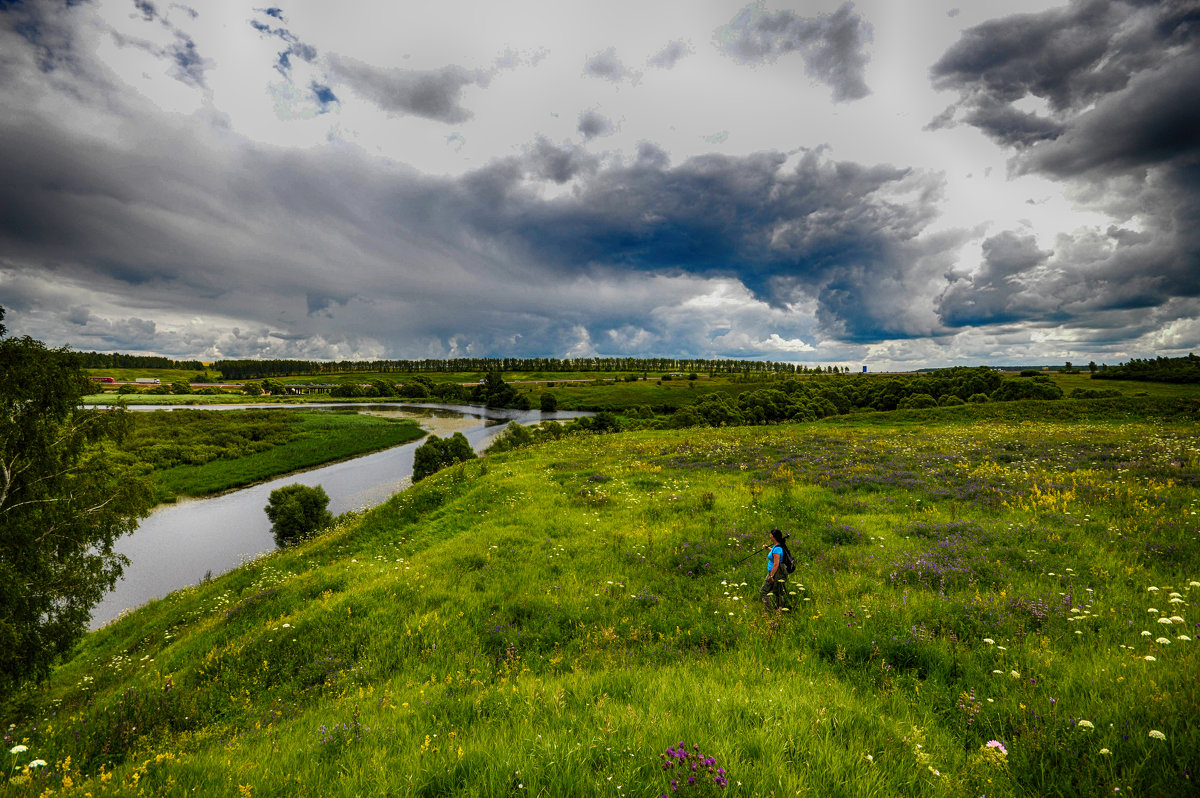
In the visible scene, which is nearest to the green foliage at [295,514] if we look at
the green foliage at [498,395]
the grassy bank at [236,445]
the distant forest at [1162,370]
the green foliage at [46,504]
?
the green foliage at [46,504]

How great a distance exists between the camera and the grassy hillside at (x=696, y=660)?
427cm

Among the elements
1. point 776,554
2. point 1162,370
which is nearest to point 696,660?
point 776,554

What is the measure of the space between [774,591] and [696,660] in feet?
8.80

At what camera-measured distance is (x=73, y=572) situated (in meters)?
13.9

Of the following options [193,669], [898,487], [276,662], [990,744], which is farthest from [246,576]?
[898,487]

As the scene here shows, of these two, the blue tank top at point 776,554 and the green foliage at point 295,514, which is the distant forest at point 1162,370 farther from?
the green foliage at point 295,514

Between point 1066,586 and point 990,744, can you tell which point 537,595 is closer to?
point 990,744

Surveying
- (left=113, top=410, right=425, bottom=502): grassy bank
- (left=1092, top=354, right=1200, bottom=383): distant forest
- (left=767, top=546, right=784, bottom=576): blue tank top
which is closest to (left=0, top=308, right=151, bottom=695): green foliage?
(left=767, top=546, right=784, bottom=576): blue tank top

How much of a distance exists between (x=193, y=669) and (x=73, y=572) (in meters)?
9.78

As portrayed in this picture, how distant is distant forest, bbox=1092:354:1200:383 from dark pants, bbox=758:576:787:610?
113m

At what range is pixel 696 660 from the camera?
6.95 metres

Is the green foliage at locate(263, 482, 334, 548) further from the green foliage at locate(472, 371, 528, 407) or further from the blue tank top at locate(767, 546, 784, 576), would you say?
the green foliage at locate(472, 371, 528, 407)

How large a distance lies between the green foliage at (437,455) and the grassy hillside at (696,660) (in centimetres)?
2766

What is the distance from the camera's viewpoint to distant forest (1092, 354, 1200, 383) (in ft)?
241
